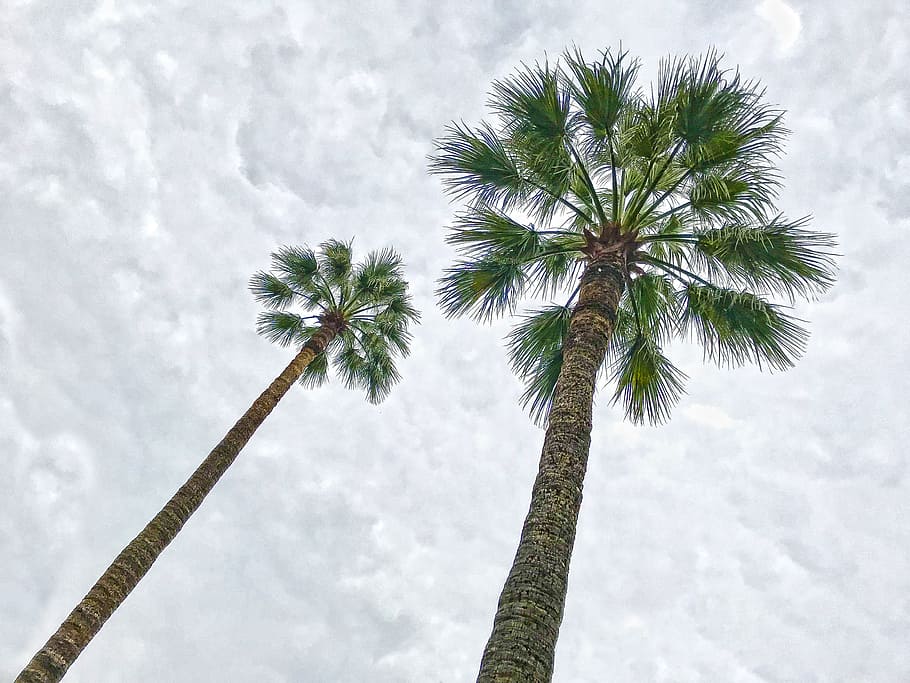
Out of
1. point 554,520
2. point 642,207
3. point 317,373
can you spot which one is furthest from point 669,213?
point 317,373

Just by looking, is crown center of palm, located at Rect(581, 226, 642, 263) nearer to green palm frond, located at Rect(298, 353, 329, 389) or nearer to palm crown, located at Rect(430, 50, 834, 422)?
palm crown, located at Rect(430, 50, 834, 422)

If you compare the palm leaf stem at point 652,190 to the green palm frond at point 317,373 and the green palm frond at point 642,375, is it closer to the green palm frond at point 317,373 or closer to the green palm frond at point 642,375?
the green palm frond at point 642,375

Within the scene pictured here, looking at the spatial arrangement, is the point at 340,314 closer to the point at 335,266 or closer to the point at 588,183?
the point at 335,266

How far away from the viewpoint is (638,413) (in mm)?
10516

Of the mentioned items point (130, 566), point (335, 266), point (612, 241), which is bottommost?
point (130, 566)

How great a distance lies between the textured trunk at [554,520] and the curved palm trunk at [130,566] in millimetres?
4833

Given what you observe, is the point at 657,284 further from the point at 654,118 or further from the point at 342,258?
the point at 342,258

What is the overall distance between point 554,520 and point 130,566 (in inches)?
214

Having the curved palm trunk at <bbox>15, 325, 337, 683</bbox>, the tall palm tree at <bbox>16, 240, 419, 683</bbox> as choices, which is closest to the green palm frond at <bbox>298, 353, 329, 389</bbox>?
the tall palm tree at <bbox>16, 240, 419, 683</bbox>

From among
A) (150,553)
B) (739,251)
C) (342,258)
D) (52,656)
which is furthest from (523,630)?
(342,258)

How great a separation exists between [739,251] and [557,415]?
407cm

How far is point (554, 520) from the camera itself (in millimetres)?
5293

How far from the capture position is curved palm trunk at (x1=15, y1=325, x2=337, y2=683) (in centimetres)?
648

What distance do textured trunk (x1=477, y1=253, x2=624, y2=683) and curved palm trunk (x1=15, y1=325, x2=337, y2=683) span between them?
4833 millimetres
